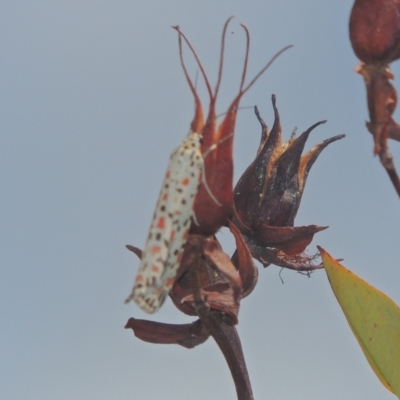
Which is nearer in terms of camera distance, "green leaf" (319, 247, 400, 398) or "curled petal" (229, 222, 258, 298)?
"curled petal" (229, 222, 258, 298)

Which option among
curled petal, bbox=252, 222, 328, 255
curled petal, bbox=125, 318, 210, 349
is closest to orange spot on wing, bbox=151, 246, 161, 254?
curled petal, bbox=125, 318, 210, 349

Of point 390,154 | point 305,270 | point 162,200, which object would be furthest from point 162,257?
point 305,270

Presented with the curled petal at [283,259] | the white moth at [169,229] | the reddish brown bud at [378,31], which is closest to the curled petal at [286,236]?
the curled petal at [283,259]

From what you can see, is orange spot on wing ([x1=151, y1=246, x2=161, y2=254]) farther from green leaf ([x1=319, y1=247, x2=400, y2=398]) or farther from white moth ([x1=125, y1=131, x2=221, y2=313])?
green leaf ([x1=319, y1=247, x2=400, y2=398])

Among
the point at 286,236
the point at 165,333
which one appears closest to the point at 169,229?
the point at 165,333

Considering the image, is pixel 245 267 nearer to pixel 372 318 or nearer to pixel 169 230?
pixel 169 230
